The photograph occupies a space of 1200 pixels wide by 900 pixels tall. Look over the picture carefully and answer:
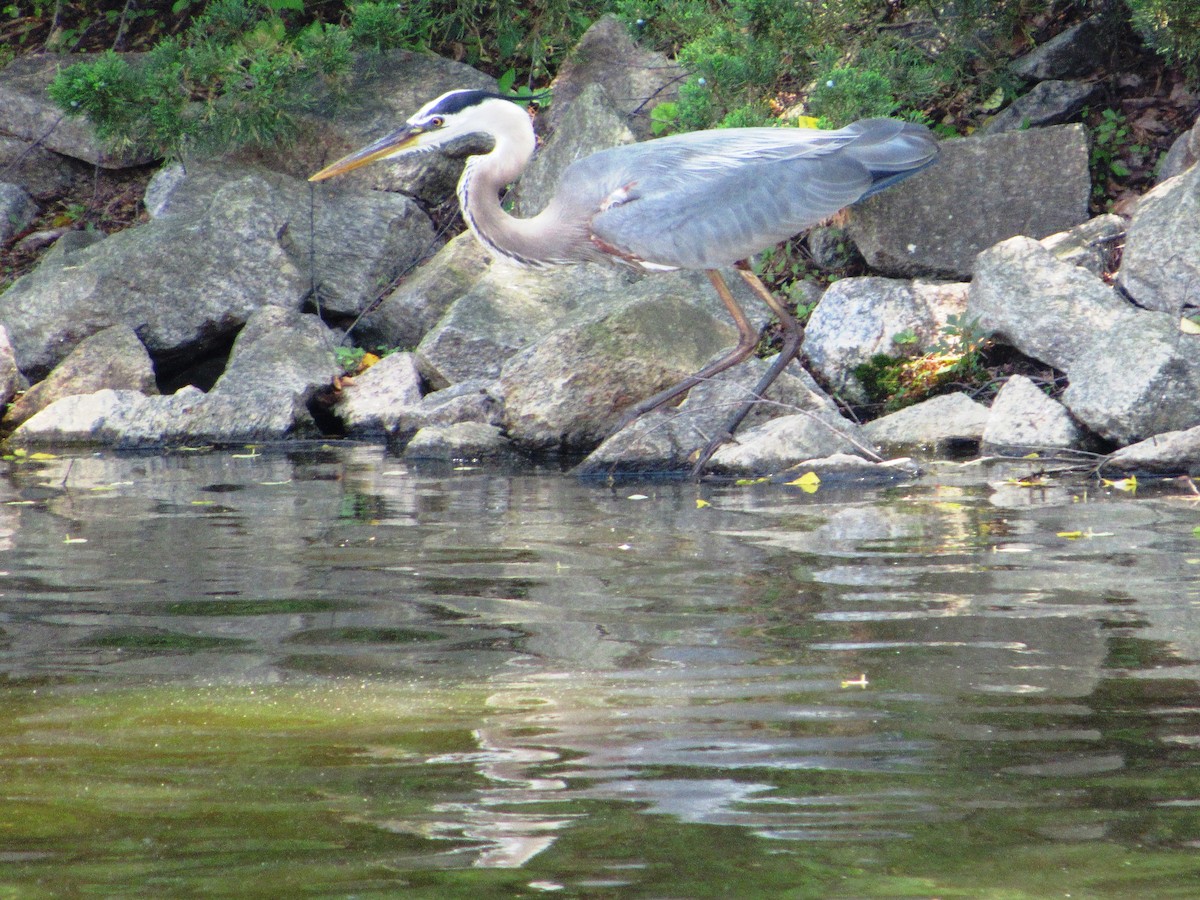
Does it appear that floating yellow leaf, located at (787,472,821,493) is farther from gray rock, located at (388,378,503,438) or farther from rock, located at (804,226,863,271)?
rock, located at (804,226,863,271)

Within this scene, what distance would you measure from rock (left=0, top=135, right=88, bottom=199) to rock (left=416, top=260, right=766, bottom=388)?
5317 millimetres

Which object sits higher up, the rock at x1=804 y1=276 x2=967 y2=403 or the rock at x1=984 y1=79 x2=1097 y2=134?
the rock at x1=984 y1=79 x2=1097 y2=134

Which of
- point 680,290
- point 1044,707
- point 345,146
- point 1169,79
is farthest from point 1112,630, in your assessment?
point 345,146

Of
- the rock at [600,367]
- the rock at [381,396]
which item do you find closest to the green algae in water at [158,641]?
the rock at [600,367]

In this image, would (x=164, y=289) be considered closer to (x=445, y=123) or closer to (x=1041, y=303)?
Result: (x=445, y=123)

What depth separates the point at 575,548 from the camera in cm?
482

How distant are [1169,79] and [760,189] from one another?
13.6 feet

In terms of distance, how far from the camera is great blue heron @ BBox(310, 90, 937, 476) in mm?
6926

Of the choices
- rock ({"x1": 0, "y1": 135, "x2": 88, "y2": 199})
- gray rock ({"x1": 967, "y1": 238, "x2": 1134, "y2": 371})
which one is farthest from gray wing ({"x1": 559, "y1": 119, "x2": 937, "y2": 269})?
rock ({"x1": 0, "y1": 135, "x2": 88, "y2": 199})

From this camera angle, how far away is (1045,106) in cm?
957

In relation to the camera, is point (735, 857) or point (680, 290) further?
point (680, 290)

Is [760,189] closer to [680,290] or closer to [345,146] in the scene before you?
[680,290]

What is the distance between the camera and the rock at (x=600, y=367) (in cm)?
730

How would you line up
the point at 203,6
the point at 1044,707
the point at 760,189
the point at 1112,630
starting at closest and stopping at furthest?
the point at 1044,707
the point at 1112,630
the point at 760,189
the point at 203,6
